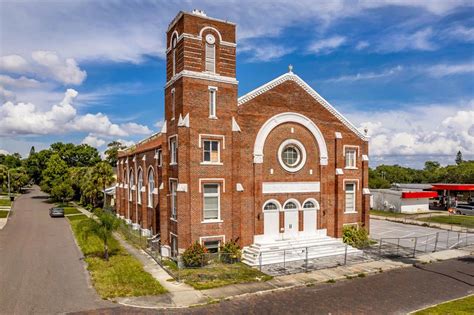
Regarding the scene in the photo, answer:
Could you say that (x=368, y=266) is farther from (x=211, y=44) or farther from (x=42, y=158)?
(x=42, y=158)

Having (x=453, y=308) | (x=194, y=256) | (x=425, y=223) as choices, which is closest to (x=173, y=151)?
(x=194, y=256)

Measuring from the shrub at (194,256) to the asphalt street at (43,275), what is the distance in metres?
5.47

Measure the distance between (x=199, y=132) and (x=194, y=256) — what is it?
7599 mm

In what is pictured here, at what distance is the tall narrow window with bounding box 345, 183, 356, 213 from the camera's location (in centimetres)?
2905

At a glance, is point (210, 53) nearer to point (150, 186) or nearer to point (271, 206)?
point (271, 206)

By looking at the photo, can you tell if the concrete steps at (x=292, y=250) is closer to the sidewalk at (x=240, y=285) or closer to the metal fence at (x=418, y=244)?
the sidewalk at (x=240, y=285)

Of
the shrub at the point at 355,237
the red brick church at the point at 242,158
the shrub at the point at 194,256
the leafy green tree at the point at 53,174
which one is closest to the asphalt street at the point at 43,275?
the shrub at the point at 194,256

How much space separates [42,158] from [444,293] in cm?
9698

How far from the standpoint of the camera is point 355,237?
27094 millimetres

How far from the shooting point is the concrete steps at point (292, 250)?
22500 millimetres

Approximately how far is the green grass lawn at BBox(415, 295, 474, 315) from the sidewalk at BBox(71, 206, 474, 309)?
5121 millimetres

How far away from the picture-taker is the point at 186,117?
21906 mm

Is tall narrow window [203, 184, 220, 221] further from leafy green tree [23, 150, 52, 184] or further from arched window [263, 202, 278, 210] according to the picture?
leafy green tree [23, 150, 52, 184]

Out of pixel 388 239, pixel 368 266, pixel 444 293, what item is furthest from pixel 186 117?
pixel 388 239
